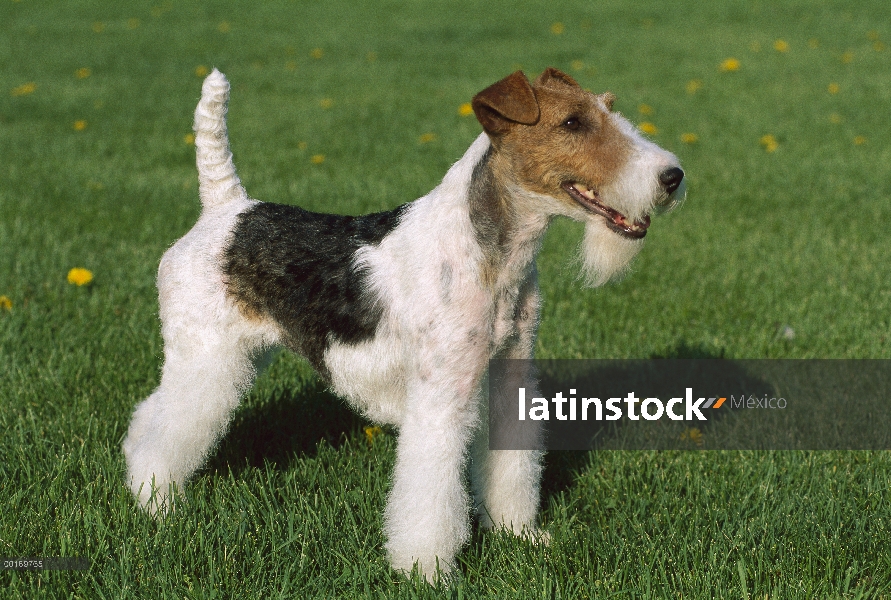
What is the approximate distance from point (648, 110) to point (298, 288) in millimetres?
7593

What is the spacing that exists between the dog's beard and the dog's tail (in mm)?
1703

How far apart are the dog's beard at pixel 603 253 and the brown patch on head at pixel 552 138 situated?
14 centimetres

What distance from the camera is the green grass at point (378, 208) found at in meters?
Result: 3.42

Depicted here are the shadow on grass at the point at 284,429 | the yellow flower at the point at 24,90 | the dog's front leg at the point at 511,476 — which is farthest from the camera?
the yellow flower at the point at 24,90

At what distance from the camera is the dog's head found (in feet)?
10.1

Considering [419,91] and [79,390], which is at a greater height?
[79,390]

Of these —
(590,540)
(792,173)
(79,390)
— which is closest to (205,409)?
(79,390)

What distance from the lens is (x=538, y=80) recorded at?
3422 millimetres

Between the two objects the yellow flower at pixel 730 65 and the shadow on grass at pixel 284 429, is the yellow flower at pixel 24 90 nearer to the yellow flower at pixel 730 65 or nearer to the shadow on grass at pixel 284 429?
the shadow on grass at pixel 284 429

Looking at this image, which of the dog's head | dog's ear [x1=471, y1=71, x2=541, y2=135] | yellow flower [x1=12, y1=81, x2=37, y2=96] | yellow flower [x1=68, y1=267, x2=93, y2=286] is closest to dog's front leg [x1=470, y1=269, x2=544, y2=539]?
the dog's head

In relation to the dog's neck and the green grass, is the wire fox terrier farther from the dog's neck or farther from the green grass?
the green grass

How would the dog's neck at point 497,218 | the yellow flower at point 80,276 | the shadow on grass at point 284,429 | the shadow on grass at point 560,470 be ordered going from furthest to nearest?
the yellow flower at point 80,276 < the shadow on grass at point 284,429 < the shadow on grass at point 560,470 < the dog's neck at point 497,218

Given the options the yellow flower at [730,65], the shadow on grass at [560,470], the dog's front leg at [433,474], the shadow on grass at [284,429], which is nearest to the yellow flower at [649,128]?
the yellow flower at [730,65]

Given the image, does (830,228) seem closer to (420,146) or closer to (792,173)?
(792,173)
